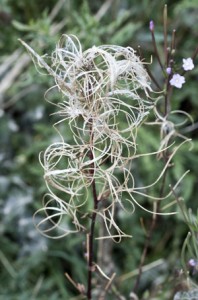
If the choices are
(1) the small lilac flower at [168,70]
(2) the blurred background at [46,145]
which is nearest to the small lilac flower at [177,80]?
(1) the small lilac flower at [168,70]

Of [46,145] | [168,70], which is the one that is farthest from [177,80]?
[46,145]

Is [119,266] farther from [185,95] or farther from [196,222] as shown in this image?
[196,222]

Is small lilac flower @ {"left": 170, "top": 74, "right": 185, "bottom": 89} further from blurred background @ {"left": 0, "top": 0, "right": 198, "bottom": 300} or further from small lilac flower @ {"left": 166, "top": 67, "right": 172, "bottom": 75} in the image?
blurred background @ {"left": 0, "top": 0, "right": 198, "bottom": 300}

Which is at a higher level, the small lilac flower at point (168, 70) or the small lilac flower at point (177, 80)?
the small lilac flower at point (168, 70)

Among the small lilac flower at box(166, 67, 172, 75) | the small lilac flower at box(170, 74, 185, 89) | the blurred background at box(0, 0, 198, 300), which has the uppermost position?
the small lilac flower at box(166, 67, 172, 75)

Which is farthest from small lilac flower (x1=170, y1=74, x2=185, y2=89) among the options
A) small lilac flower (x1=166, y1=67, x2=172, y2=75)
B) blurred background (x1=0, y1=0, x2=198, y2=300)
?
blurred background (x1=0, y1=0, x2=198, y2=300)

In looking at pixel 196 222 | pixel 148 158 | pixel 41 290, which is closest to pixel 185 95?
pixel 148 158

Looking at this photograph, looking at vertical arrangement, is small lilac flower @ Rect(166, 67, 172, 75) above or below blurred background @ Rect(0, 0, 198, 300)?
above

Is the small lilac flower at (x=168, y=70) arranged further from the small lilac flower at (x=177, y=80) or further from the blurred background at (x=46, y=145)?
the blurred background at (x=46, y=145)
